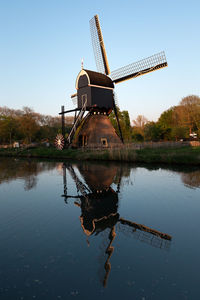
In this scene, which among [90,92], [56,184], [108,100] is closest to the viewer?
[56,184]

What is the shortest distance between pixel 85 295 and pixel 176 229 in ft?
9.97

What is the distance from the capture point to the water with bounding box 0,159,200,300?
311cm

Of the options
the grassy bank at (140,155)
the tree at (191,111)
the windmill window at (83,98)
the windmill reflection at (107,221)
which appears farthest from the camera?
the tree at (191,111)

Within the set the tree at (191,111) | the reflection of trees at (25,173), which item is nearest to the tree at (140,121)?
the tree at (191,111)

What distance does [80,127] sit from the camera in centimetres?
2791

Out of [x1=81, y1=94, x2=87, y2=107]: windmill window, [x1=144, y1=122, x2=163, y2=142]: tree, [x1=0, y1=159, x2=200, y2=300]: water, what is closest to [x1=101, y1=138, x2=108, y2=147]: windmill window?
[x1=81, y1=94, x2=87, y2=107]: windmill window

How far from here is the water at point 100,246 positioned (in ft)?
10.2

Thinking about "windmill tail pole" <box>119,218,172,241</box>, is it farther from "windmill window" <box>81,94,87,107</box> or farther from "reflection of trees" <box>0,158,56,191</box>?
"windmill window" <box>81,94,87,107</box>

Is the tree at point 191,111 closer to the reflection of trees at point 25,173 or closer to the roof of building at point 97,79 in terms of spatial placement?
the roof of building at point 97,79

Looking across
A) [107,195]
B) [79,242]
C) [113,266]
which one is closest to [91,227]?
[79,242]

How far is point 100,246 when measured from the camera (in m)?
4.31

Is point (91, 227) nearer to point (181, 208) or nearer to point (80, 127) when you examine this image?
point (181, 208)

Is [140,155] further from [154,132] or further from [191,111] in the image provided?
[191,111]

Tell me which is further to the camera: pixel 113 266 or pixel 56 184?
pixel 56 184
